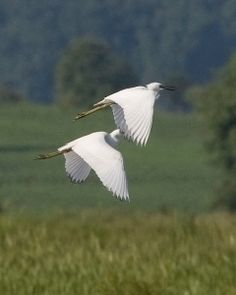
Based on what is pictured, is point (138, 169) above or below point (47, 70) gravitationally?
below

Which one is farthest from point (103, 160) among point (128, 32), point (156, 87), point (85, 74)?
point (128, 32)

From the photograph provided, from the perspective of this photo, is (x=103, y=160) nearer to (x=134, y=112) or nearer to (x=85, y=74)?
(x=134, y=112)

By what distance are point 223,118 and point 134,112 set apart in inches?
1464

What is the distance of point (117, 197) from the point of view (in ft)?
13.7

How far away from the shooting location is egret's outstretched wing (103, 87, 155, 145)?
418cm

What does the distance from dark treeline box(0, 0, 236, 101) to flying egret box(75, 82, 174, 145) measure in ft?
334

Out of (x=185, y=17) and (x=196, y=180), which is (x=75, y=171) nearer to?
(x=196, y=180)

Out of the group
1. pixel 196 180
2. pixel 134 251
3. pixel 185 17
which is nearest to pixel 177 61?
pixel 185 17

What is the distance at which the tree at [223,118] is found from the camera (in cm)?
4088

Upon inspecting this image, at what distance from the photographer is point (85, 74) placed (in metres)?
55.1

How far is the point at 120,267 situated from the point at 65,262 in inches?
28.0

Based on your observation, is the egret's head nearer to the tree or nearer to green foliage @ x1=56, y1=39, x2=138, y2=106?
the tree

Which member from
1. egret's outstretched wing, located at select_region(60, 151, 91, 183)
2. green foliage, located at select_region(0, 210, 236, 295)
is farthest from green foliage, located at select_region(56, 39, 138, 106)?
egret's outstretched wing, located at select_region(60, 151, 91, 183)

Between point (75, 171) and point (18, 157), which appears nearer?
point (75, 171)
